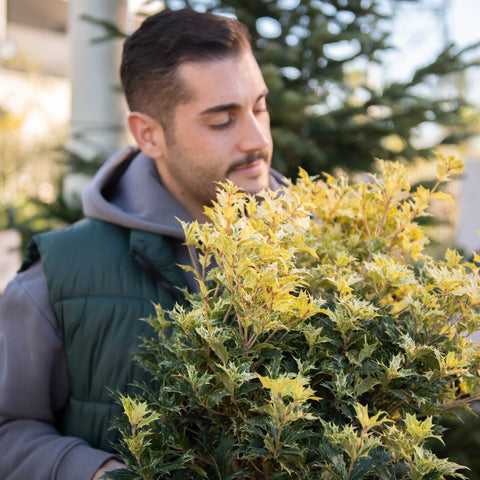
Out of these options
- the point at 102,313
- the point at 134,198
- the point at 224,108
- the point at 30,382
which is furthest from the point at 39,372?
the point at 224,108

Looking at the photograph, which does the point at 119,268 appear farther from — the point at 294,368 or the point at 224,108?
the point at 294,368

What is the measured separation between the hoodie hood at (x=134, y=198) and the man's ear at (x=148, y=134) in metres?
0.09

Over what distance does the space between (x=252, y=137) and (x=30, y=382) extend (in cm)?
105

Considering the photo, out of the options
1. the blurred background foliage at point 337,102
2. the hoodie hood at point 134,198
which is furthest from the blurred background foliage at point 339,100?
the hoodie hood at point 134,198

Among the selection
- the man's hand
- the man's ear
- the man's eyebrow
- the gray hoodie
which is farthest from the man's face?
the man's hand

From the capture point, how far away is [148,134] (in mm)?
1917

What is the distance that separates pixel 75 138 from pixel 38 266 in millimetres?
2614

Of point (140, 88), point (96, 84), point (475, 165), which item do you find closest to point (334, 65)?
point (96, 84)

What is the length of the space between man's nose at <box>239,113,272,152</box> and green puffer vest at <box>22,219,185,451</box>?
418 millimetres

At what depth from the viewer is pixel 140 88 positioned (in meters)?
1.94

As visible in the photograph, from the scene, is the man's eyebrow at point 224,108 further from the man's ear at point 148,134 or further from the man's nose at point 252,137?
the man's ear at point 148,134

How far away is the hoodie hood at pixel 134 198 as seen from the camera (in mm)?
1746

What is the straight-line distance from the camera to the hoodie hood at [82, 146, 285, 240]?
175 centimetres

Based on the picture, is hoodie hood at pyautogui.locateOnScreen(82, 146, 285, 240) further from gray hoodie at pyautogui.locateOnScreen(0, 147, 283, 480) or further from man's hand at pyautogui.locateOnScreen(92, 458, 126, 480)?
man's hand at pyautogui.locateOnScreen(92, 458, 126, 480)
